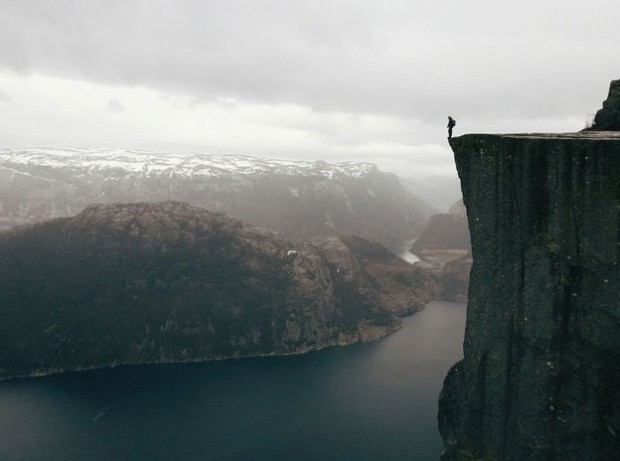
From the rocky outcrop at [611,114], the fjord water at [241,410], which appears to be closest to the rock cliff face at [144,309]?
the fjord water at [241,410]

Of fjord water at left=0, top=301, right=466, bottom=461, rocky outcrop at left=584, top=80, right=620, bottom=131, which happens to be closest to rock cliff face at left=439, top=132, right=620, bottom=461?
rocky outcrop at left=584, top=80, right=620, bottom=131

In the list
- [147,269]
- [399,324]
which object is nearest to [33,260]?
[147,269]

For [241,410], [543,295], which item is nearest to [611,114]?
[543,295]

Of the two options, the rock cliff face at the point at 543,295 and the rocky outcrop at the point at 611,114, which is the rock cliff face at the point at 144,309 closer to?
the rock cliff face at the point at 543,295

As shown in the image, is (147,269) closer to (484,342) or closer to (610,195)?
(484,342)

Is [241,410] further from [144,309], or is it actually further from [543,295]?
[543,295]
